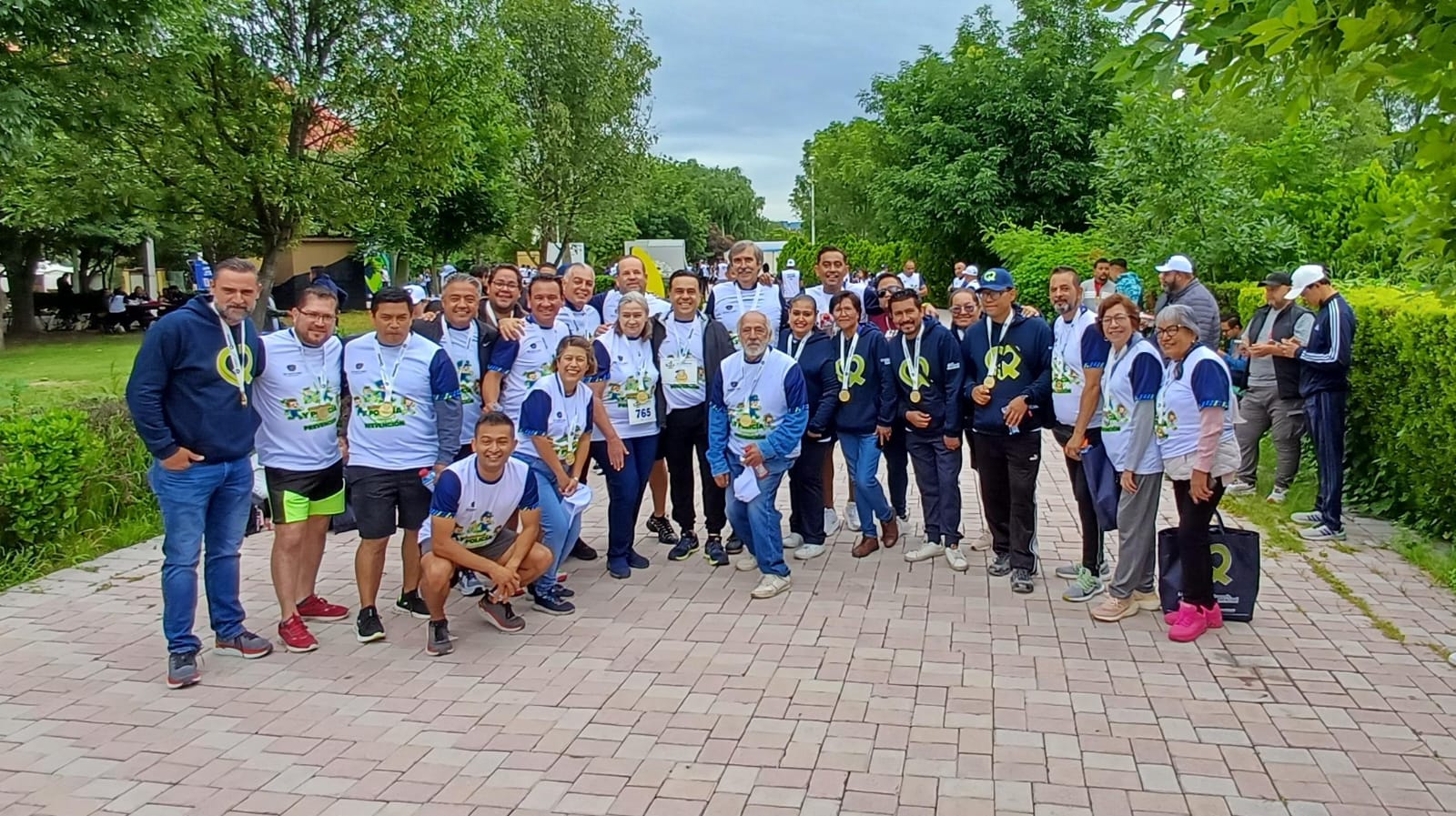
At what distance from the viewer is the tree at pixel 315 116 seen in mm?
15797

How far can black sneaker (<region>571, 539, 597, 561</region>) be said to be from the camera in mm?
6875

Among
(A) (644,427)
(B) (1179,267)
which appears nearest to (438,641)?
(A) (644,427)

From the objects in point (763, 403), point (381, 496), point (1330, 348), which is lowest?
point (381, 496)

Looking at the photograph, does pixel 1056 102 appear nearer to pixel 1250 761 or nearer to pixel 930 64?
pixel 930 64

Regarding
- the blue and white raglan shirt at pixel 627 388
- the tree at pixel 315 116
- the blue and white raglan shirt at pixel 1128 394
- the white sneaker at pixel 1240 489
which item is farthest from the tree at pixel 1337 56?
the tree at pixel 315 116

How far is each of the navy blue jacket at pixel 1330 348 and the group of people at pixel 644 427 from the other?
0.02m

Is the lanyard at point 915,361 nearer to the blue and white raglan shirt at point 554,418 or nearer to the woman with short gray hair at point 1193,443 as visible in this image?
the woman with short gray hair at point 1193,443

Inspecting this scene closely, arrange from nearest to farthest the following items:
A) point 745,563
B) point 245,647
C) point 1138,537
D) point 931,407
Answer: point 245,647 → point 1138,537 → point 931,407 → point 745,563

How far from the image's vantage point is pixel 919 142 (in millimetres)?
29672

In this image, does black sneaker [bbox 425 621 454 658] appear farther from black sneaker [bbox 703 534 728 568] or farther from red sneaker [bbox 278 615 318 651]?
black sneaker [bbox 703 534 728 568]

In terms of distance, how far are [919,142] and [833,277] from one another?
22942 millimetres

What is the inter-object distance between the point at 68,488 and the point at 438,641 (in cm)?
334

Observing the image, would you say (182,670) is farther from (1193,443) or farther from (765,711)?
(1193,443)

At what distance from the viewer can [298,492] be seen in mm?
5211
